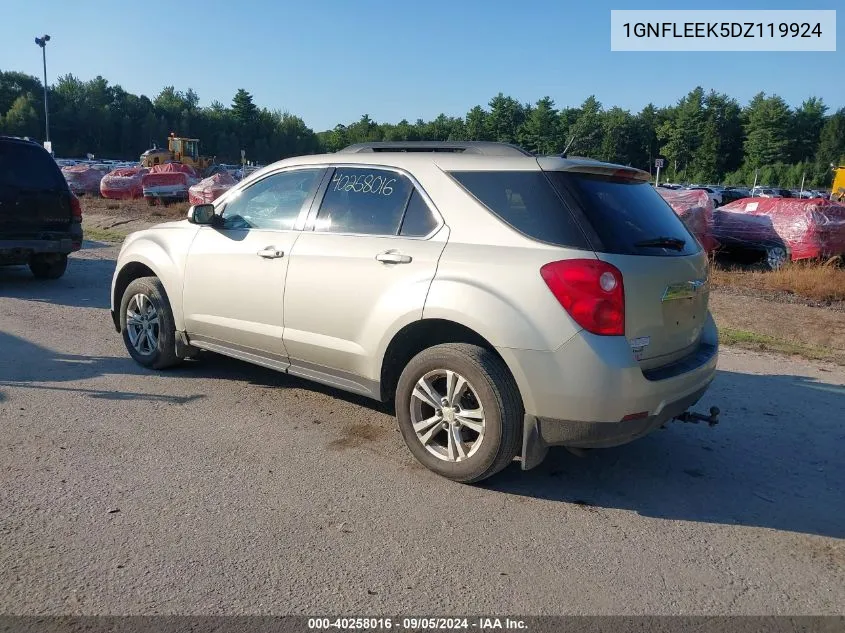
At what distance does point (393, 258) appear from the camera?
4.09 meters

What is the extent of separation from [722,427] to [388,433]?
2.38 m

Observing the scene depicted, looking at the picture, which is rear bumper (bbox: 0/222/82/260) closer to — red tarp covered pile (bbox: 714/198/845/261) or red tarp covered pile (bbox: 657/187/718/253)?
red tarp covered pile (bbox: 657/187/718/253)

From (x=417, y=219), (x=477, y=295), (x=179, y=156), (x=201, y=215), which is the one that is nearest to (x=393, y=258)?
(x=417, y=219)

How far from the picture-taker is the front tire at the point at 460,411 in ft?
12.0

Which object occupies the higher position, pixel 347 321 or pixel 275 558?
pixel 347 321

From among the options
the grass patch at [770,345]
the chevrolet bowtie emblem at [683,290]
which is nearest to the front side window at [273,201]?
the chevrolet bowtie emblem at [683,290]

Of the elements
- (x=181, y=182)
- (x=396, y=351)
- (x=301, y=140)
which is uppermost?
(x=301, y=140)

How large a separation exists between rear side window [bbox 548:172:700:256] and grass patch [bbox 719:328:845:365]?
12.6ft

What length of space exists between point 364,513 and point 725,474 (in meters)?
2.20

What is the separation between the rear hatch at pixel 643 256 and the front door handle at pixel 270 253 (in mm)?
1957

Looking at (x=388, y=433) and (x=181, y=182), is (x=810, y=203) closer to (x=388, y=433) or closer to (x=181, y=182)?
(x=388, y=433)

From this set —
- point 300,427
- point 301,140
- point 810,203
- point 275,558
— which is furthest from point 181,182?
point 301,140

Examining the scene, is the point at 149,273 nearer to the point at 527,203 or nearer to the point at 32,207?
the point at 527,203

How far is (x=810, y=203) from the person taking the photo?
508 inches
